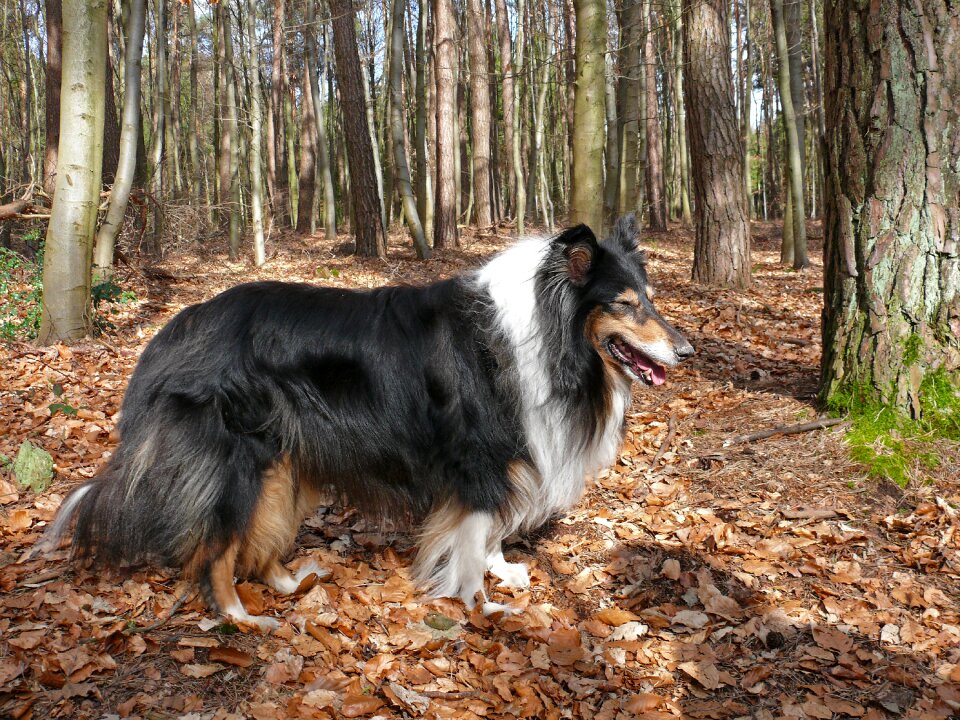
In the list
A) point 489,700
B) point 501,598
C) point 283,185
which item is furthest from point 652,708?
point 283,185

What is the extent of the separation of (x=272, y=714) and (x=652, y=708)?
59.8 inches

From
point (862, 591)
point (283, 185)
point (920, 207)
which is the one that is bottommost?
point (862, 591)

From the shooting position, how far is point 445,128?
1573cm

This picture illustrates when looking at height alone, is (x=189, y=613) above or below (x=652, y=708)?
above

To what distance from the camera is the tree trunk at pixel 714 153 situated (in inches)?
364

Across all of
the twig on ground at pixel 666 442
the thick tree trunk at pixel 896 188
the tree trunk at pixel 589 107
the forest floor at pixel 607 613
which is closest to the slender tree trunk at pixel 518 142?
the tree trunk at pixel 589 107

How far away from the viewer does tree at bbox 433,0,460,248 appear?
609 inches

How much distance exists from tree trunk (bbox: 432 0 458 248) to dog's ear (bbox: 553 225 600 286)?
1223cm

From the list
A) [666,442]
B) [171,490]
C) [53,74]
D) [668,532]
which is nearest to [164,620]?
[171,490]

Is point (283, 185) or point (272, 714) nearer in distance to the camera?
point (272, 714)

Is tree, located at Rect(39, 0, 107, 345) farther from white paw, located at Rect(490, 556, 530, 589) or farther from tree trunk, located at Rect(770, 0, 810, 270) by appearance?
tree trunk, located at Rect(770, 0, 810, 270)

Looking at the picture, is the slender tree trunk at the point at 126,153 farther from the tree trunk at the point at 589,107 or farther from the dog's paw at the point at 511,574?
the dog's paw at the point at 511,574

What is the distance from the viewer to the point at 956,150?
3971 mm

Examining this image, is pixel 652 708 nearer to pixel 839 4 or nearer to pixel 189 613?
pixel 189 613
